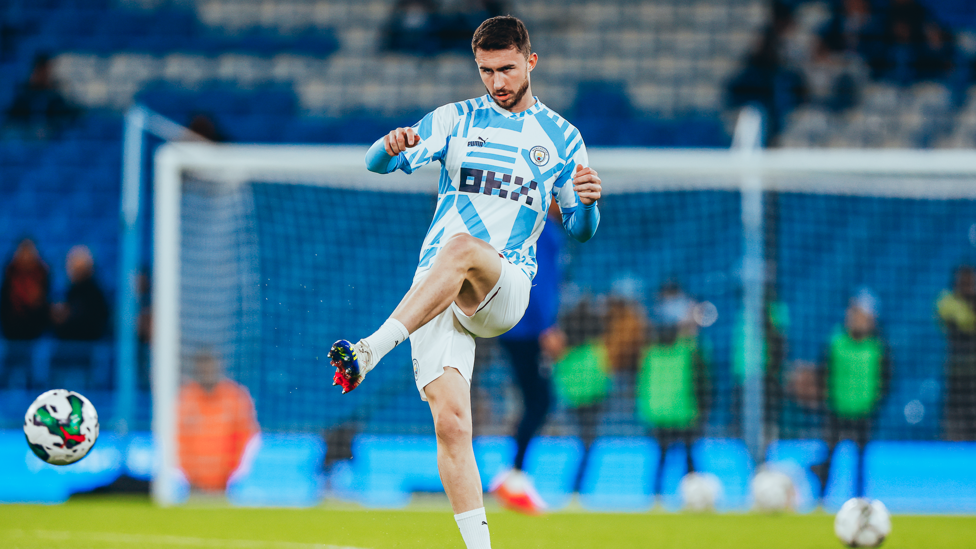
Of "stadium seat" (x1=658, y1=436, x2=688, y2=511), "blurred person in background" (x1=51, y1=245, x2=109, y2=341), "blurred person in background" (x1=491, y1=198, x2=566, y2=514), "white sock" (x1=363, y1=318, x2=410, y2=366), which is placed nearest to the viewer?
"white sock" (x1=363, y1=318, x2=410, y2=366)

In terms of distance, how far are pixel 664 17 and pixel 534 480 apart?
25.8 ft

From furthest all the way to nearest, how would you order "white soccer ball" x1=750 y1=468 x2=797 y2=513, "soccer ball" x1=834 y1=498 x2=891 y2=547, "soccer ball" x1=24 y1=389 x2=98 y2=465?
1. "white soccer ball" x1=750 y1=468 x2=797 y2=513
2. "soccer ball" x1=834 y1=498 x2=891 y2=547
3. "soccer ball" x1=24 y1=389 x2=98 y2=465

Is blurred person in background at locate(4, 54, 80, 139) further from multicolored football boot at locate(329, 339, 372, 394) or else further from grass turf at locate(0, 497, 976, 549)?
multicolored football boot at locate(329, 339, 372, 394)

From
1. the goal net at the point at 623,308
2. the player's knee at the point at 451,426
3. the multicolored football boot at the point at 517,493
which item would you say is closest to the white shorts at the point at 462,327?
the player's knee at the point at 451,426

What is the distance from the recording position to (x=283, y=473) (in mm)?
8469

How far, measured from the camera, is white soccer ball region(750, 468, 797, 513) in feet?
23.2

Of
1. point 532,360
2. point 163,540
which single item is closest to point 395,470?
point 532,360

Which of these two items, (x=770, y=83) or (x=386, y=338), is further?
(x=770, y=83)

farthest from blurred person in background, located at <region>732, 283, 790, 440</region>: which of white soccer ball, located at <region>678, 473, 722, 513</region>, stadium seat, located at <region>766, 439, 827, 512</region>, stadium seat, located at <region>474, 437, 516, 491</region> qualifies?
stadium seat, located at <region>474, 437, 516, 491</region>

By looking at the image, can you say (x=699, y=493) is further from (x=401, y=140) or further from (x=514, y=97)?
(x=401, y=140)

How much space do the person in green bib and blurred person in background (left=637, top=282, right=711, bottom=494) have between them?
1000mm

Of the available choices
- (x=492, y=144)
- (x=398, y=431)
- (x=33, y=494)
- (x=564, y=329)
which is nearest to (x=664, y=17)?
(x=564, y=329)

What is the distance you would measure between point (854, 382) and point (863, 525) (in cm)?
362

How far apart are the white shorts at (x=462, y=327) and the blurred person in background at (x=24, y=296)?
7967mm
